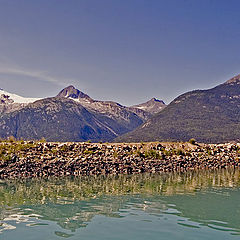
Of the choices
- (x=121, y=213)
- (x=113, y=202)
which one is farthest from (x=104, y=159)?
(x=121, y=213)

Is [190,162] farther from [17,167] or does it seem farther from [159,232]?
[159,232]

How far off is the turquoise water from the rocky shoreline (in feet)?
78.9

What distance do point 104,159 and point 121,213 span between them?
46.1 metres

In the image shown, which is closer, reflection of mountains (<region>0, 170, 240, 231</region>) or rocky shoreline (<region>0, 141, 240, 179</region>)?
reflection of mountains (<region>0, 170, 240, 231</region>)

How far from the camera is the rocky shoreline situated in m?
65.9

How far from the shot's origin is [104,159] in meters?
73.3

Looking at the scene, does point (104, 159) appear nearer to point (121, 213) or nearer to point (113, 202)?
point (113, 202)

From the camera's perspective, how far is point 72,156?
73.4m

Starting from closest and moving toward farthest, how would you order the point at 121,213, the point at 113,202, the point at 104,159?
1. the point at 121,213
2. the point at 113,202
3. the point at 104,159

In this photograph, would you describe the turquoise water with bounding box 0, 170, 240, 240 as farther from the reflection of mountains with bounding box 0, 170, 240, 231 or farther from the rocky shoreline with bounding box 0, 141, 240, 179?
the rocky shoreline with bounding box 0, 141, 240, 179

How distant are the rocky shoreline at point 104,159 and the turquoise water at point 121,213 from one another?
2405 cm

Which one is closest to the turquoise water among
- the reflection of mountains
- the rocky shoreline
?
the reflection of mountains

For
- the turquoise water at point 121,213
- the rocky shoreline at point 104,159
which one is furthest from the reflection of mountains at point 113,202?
the rocky shoreline at point 104,159

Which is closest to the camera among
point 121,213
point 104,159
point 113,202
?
point 121,213
